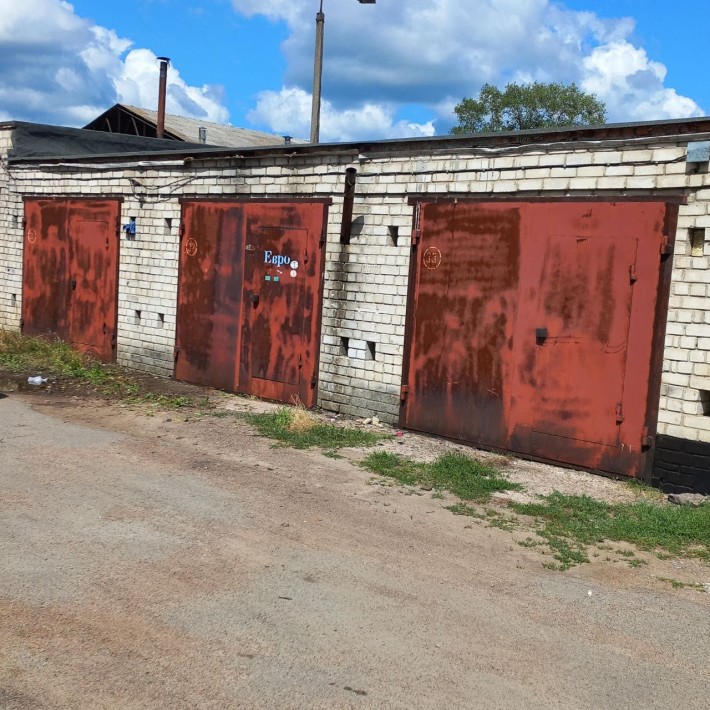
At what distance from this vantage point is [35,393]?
35.6 feet

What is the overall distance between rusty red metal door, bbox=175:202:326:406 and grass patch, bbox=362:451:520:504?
2.67 meters

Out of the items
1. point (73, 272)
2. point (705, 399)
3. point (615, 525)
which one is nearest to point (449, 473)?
point (615, 525)

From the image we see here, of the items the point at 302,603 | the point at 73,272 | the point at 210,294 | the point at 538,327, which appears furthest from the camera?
the point at 73,272

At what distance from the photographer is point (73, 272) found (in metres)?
14.0

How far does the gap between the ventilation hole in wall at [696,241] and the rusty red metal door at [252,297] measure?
14.7 ft

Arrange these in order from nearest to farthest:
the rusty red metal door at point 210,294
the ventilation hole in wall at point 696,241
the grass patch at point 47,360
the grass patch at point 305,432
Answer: the ventilation hole in wall at point 696,241, the grass patch at point 305,432, the rusty red metal door at point 210,294, the grass patch at point 47,360

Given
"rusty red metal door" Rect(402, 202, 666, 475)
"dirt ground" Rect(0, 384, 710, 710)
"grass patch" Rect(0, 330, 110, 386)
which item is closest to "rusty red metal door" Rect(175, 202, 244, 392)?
"grass patch" Rect(0, 330, 110, 386)

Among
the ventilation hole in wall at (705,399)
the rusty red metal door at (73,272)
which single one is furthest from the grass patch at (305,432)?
the rusty red metal door at (73,272)

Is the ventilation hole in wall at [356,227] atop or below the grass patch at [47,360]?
atop

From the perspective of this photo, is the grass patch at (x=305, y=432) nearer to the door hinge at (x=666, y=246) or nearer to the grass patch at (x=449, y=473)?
the grass patch at (x=449, y=473)

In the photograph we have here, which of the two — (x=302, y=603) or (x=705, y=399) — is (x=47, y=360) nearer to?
(x=302, y=603)

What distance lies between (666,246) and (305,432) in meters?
4.13

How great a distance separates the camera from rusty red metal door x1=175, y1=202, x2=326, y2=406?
10.4 m

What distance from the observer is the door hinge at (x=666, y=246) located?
7.31 m
